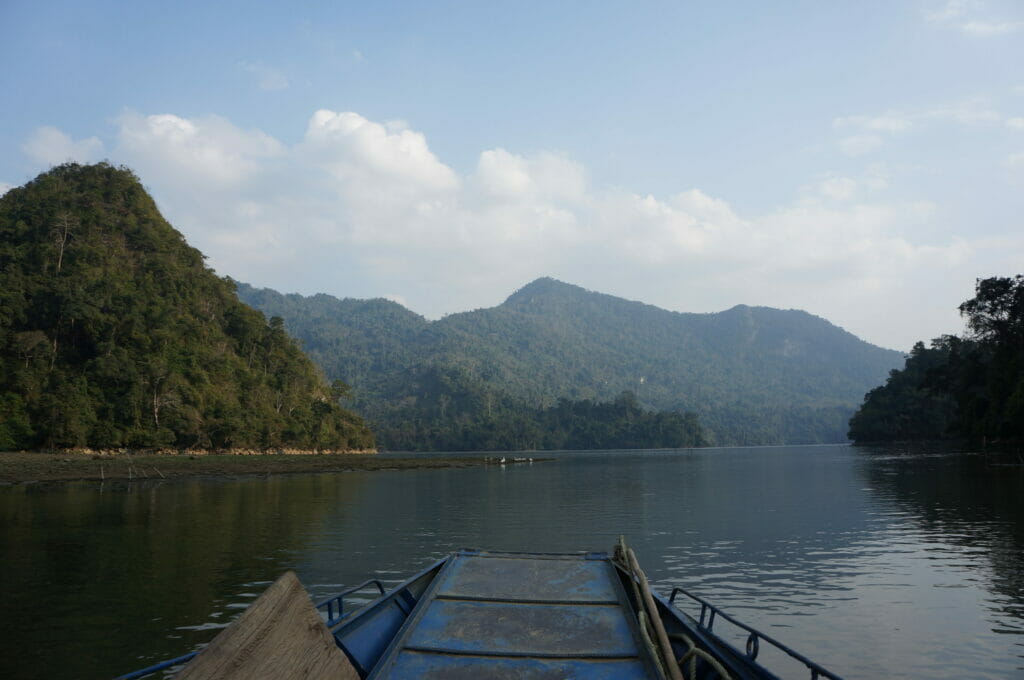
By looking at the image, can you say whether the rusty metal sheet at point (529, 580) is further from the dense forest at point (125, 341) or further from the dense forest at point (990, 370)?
the dense forest at point (125, 341)

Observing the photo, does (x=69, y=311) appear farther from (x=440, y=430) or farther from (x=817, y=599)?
(x=440, y=430)

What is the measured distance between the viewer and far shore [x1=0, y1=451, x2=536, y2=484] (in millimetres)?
56781

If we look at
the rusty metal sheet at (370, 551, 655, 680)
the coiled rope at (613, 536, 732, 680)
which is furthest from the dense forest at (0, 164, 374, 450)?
the coiled rope at (613, 536, 732, 680)

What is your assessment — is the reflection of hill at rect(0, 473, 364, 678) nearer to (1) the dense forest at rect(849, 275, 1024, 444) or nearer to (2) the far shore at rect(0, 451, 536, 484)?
(2) the far shore at rect(0, 451, 536, 484)

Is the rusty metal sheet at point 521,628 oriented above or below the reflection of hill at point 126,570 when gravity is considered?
above

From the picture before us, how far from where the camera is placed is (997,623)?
544 inches

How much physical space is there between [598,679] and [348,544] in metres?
20.0

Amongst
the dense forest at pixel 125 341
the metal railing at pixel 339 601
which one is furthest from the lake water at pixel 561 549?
the dense forest at pixel 125 341

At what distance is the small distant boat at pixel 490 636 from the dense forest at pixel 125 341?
7608 cm

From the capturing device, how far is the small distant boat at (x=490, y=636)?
14.3 feet

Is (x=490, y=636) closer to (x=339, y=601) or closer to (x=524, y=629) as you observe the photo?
(x=524, y=629)

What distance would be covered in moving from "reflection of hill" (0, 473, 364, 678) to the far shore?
1855cm

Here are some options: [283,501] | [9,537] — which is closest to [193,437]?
[283,501]

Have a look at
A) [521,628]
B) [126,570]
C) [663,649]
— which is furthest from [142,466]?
[663,649]
